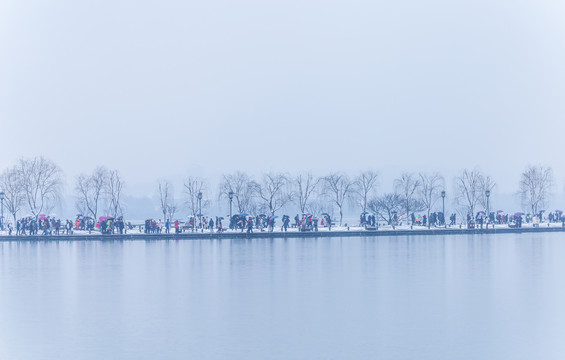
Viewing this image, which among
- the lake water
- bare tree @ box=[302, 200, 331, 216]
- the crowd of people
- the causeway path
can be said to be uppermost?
bare tree @ box=[302, 200, 331, 216]

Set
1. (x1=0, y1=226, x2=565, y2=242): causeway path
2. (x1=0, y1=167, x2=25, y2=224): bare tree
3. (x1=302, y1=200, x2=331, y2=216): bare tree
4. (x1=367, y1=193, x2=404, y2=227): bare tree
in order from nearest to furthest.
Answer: (x1=0, y1=226, x2=565, y2=242): causeway path, (x1=0, y1=167, x2=25, y2=224): bare tree, (x1=367, y1=193, x2=404, y2=227): bare tree, (x1=302, y1=200, x2=331, y2=216): bare tree

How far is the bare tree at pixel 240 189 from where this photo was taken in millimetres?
62812

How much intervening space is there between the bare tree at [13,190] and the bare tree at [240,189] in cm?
1668

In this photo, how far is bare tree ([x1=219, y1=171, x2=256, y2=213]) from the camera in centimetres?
6281

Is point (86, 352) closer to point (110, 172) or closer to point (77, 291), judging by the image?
point (77, 291)

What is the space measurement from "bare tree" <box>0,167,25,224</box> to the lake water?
3244cm

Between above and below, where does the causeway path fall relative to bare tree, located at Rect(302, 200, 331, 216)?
below

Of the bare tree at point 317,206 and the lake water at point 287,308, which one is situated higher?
the bare tree at point 317,206

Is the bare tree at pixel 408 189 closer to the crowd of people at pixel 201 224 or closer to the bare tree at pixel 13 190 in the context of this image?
the crowd of people at pixel 201 224

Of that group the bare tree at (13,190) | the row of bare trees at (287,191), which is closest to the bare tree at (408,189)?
the row of bare trees at (287,191)

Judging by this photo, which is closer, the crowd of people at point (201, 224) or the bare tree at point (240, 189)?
the crowd of people at point (201, 224)

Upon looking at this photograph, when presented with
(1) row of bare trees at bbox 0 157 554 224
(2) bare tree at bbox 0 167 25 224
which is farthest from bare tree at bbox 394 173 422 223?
(2) bare tree at bbox 0 167 25 224

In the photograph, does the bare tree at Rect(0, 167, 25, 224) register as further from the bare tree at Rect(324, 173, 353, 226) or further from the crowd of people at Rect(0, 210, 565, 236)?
the bare tree at Rect(324, 173, 353, 226)

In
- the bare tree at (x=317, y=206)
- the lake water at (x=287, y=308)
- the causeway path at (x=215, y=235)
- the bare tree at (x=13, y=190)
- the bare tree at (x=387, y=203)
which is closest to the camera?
the lake water at (x=287, y=308)
